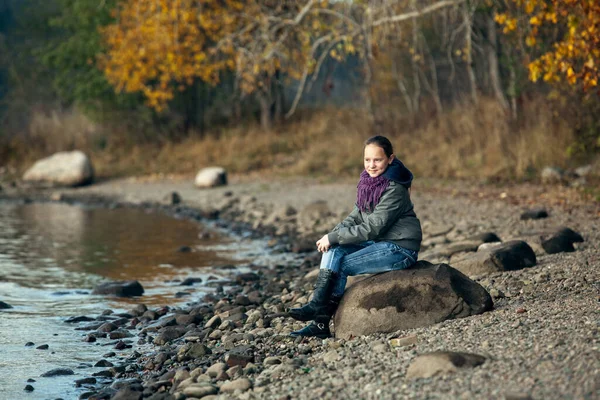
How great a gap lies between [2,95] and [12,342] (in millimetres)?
36171

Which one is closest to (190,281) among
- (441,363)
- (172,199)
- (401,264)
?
(401,264)

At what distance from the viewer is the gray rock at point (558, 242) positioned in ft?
28.3

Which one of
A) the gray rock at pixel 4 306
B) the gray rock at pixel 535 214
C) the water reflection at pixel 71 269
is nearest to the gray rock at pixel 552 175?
the gray rock at pixel 535 214

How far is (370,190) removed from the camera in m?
6.27

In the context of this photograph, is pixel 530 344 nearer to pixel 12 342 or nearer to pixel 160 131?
pixel 12 342

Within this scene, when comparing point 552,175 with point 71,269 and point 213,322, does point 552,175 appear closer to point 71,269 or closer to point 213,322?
point 71,269

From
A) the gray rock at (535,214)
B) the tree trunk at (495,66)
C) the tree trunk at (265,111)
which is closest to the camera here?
the gray rock at (535,214)

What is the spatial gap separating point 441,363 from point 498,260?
3.06 meters

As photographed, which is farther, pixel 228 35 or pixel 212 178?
pixel 212 178

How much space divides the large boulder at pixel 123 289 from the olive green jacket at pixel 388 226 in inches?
162

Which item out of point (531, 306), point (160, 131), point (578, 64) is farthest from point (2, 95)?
point (531, 306)

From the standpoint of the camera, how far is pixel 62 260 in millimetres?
12336

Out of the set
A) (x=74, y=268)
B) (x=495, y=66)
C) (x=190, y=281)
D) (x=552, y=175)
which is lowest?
(x=190, y=281)

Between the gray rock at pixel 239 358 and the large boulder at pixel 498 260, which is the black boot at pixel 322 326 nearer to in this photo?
the gray rock at pixel 239 358
